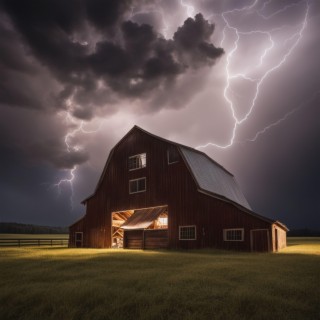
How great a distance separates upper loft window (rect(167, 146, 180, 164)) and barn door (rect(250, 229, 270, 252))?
31.6 ft

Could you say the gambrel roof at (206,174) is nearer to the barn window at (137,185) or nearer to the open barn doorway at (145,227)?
the open barn doorway at (145,227)

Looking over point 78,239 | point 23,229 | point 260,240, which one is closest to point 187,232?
point 260,240

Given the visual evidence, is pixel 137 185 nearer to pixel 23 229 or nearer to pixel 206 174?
pixel 206 174

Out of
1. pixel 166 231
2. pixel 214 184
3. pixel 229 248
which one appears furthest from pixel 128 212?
pixel 229 248

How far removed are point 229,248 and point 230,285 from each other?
15.8 meters

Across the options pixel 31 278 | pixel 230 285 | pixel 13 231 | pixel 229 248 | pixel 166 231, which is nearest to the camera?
pixel 230 285

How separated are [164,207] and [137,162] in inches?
234

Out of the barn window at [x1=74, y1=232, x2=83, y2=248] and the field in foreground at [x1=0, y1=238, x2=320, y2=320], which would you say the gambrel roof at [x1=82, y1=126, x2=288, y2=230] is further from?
the field in foreground at [x1=0, y1=238, x2=320, y2=320]

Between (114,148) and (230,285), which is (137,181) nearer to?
(114,148)

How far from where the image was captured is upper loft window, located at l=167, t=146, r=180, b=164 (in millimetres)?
28930

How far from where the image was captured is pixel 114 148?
34.4 m

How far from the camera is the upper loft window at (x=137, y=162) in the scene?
31391mm

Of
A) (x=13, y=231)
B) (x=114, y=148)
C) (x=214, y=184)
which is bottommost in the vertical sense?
(x=13, y=231)

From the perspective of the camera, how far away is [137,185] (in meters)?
31.5
